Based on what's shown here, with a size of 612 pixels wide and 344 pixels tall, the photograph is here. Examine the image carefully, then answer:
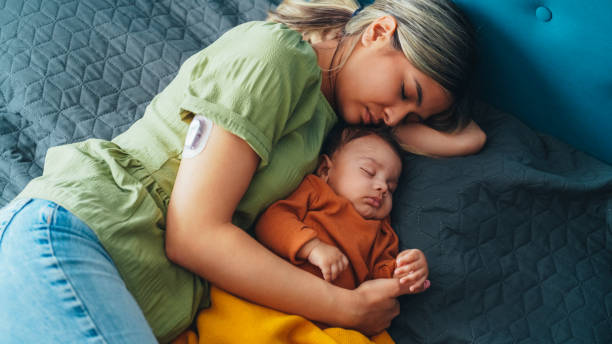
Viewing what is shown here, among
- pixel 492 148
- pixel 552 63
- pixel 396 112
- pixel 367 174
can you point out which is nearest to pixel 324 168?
pixel 367 174

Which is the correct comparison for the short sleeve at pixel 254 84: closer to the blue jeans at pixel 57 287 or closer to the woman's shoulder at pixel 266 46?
the woman's shoulder at pixel 266 46

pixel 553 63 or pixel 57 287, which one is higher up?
pixel 553 63

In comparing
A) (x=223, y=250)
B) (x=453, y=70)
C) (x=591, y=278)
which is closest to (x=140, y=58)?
(x=223, y=250)

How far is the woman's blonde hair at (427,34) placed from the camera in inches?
42.7

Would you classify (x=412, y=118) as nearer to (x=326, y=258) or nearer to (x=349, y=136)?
(x=349, y=136)

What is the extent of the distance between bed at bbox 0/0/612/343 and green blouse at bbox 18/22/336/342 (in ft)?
1.00

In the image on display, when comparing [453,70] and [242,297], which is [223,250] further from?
[453,70]

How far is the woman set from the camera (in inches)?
27.7

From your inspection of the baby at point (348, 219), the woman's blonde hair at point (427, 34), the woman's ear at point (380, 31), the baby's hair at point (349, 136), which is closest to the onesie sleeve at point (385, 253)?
the baby at point (348, 219)

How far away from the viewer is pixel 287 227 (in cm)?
100

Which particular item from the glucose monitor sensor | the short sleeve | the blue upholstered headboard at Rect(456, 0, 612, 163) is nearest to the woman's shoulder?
the short sleeve

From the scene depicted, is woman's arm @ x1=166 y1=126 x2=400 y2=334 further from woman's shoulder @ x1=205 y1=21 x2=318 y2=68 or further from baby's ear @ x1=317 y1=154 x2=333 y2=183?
baby's ear @ x1=317 y1=154 x2=333 y2=183

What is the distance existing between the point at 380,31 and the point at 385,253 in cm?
51

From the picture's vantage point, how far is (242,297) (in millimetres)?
933
